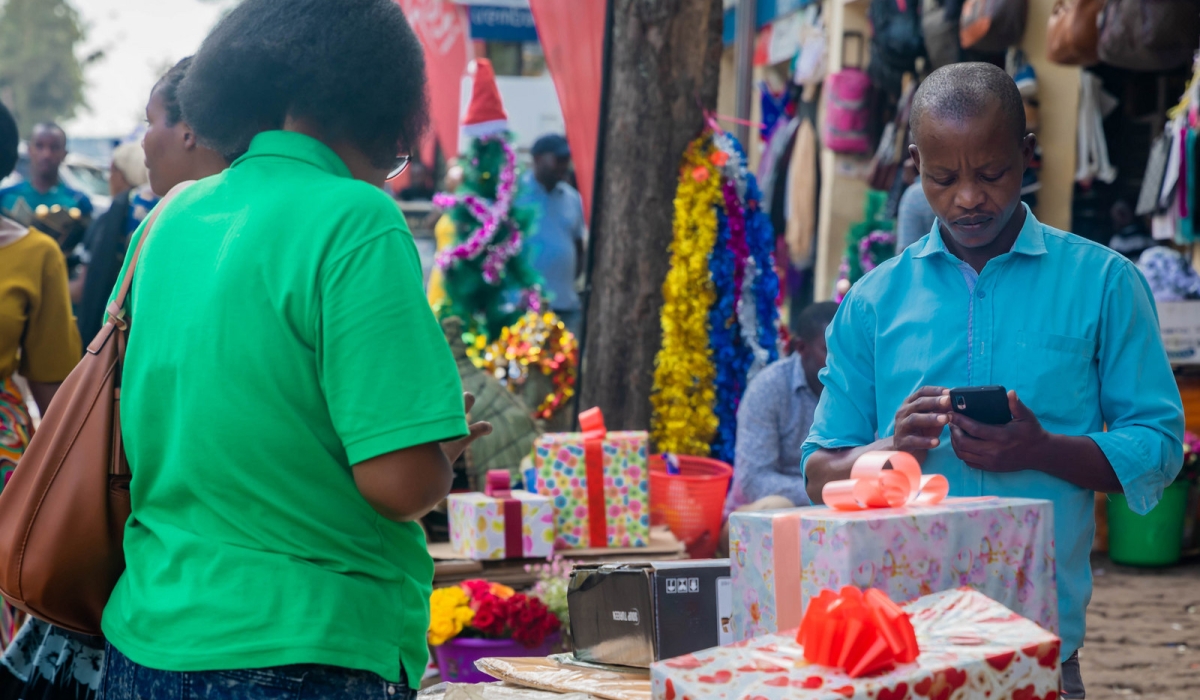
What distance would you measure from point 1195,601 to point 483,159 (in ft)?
15.3

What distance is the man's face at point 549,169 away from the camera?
8.52 meters

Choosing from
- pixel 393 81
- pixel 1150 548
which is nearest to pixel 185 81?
pixel 393 81

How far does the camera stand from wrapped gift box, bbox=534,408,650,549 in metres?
4.23

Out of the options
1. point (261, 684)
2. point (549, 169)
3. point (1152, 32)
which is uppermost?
point (1152, 32)

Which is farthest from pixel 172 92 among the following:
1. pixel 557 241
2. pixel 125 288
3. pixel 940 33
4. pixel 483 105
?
pixel 940 33

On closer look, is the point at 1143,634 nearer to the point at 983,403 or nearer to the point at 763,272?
the point at 763,272

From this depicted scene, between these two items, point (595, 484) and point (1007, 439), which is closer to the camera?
point (1007, 439)

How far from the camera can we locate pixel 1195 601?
585 cm

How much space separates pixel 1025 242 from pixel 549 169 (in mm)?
6685

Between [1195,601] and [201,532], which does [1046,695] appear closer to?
[201,532]

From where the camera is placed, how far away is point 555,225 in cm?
854

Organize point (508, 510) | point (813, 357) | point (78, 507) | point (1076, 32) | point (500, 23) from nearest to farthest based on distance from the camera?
point (78, 507), point (508, 510), point (813, 357), point (1076, 32), point (500, 23)

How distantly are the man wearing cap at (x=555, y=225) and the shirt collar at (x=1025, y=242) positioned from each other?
6.35m

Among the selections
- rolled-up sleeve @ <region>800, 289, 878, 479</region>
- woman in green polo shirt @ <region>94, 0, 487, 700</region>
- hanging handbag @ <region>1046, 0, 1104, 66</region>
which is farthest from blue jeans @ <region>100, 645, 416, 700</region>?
hanging handbag @ <region>1046, 0, 1104, 66</region>
